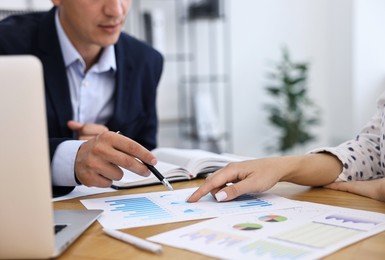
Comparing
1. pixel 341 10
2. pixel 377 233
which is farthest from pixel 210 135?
pixel 377 233

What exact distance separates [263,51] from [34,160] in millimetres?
3659

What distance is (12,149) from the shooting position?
61cm

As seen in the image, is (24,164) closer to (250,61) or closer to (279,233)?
(279,233)

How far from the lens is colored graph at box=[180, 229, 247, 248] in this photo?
0.71m

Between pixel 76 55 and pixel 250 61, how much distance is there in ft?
8.36

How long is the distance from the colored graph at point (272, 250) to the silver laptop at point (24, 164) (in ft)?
0.85

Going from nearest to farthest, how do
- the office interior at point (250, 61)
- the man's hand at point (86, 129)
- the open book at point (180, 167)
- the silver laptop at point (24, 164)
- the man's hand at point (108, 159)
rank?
the silver laptop at point (24, 164) → the man's hand at point (108, 159) → the open book at point (180, 167) → the man's hand at point (86, 129) → the office interior at point (250, 61)

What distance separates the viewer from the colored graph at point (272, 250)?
2.16 feet

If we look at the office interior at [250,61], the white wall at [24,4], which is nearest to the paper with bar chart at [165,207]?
the white wall at [24,4]

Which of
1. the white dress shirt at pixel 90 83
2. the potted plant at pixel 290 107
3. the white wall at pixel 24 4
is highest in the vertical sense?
the white wall at pixel 24 4

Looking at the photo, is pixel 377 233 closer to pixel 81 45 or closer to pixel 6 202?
pixel 6 202

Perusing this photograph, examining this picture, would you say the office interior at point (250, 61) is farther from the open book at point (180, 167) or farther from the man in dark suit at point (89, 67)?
the open book at point (180, 167)

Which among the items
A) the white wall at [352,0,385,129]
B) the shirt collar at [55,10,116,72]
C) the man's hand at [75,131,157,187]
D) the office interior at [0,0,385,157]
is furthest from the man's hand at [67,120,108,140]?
the white wall at [352,0,385,129]

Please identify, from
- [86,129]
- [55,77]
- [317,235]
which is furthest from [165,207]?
[55,77]
